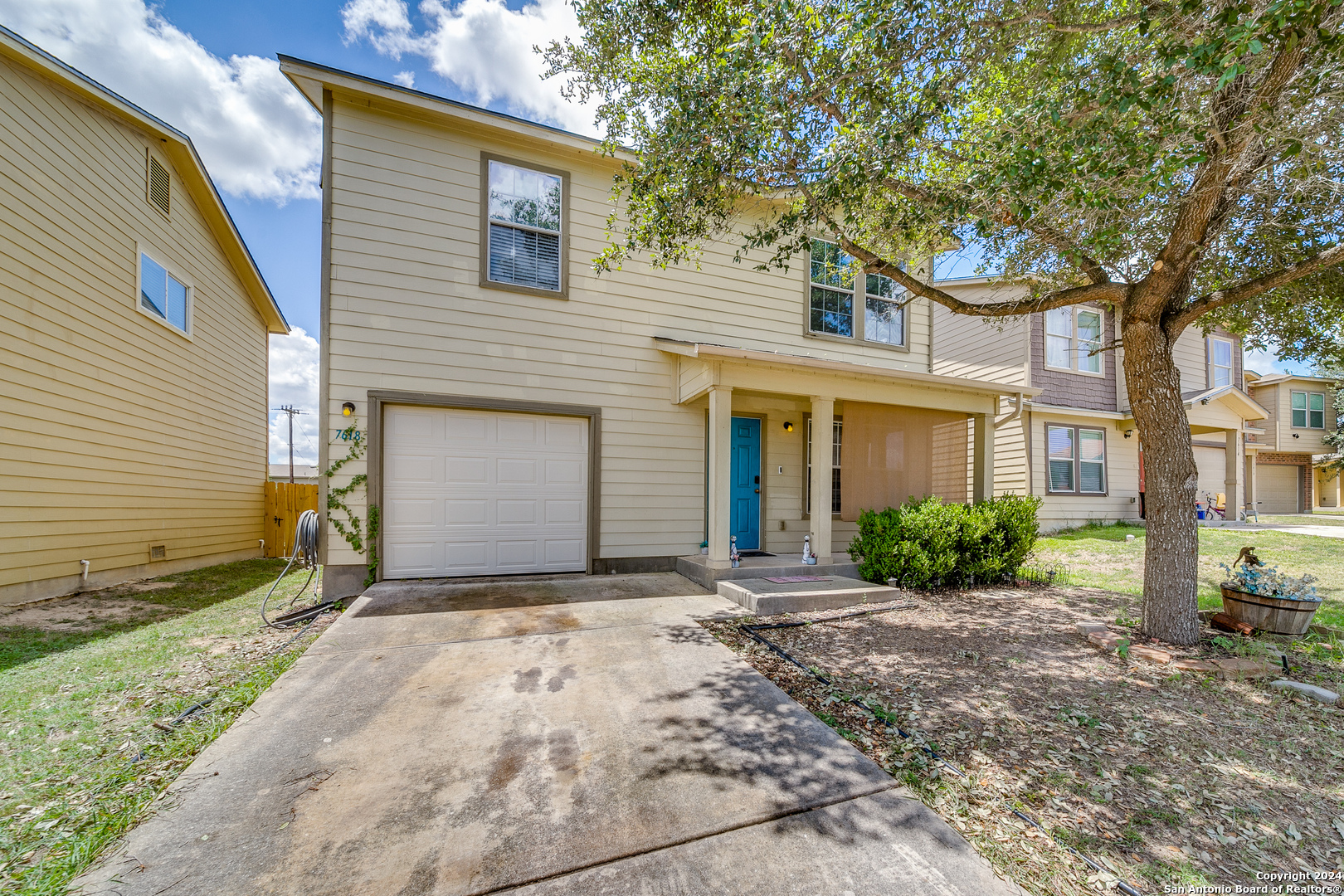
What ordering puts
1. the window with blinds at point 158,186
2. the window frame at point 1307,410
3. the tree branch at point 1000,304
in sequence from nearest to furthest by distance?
the tree branch at point 1000,304 < the window with blinds at point 158,186 < the window frame at point 1307,410

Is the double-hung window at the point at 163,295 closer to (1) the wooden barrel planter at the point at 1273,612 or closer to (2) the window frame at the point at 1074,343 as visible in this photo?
(1) the wooden barrel planter at the point at 1273,612

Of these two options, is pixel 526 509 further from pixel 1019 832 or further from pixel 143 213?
pixel 143 213

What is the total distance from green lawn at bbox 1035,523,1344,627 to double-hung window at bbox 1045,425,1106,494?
3.03ft

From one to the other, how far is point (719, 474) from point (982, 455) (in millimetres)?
4290

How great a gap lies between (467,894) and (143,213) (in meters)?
9.71

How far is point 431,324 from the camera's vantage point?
6.11 metres

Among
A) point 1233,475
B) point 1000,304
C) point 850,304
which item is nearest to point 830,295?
point 850,304

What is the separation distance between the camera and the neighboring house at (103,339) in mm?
5438

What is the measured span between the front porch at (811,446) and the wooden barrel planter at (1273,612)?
10.4 ft

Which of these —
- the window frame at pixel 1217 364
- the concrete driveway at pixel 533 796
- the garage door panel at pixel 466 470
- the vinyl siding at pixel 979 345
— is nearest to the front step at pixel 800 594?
the concrete driveway at pixel 533 796

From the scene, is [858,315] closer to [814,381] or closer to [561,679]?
[814,381]

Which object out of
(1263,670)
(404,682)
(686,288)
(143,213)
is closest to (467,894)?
(404,682)

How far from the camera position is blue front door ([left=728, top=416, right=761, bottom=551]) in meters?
7.68

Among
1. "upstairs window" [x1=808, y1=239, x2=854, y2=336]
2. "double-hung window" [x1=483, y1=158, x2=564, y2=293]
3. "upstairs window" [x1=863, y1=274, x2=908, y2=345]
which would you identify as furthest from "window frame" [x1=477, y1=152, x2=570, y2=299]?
"upstairs window" [x1=863, y1=274, x2=908, y2=345]
